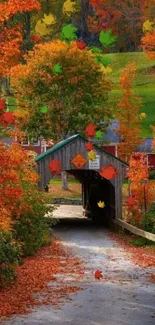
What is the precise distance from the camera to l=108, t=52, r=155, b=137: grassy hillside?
8738cm

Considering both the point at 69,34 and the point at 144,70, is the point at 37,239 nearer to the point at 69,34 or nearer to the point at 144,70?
the point at 69,34

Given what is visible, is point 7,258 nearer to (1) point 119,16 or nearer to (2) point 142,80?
(2) point 142,80

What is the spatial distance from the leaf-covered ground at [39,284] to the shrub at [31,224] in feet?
1.61

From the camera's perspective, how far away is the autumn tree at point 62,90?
5844 centimetres

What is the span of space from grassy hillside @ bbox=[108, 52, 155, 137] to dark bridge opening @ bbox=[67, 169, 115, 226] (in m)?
33.0

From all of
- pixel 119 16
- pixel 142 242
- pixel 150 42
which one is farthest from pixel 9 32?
pixel 119 16

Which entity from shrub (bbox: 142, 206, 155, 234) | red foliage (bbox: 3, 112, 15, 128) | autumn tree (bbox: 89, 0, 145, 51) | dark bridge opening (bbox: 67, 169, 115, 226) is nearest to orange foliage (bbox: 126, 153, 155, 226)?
shrub (bbox: 142, 206, 155, 234)

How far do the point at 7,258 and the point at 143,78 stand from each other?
3248 inches

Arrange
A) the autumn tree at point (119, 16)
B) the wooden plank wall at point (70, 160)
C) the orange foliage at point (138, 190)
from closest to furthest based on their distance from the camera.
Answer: the orange foliage at point (138, 190) < the wooden plank wall at point (70, 160) < the autumn tree at point (119, 16)

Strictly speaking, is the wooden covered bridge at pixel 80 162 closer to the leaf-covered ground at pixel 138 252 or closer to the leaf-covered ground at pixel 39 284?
the leaf-covered ground at pixel 138 252

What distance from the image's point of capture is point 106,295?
64.8ft

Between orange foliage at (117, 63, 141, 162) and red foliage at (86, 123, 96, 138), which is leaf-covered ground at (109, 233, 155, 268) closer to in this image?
red foliage at (86, 123, 96, 138)

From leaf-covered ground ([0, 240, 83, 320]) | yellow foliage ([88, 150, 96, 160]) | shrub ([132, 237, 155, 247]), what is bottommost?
Answer: leaf-covered ground ([0, 240, 83, 320])

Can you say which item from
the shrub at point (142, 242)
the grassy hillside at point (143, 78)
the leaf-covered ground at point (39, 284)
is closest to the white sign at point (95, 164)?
the shrub at point (142, 242)
